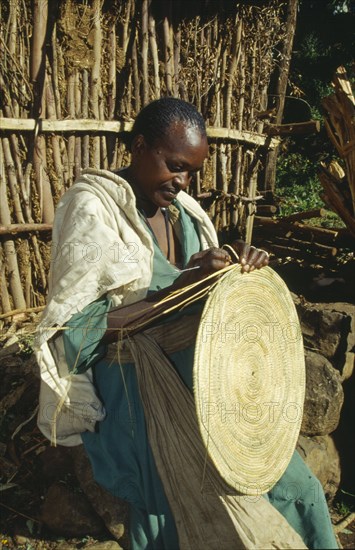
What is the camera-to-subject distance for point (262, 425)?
1981mm

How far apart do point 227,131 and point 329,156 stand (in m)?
6.19

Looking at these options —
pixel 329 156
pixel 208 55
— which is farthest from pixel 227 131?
pixel 329 156

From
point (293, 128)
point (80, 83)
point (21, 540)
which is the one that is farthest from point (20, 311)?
point (293, 128)

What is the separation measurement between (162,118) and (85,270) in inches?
26.8

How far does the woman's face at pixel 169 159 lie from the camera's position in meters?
2.17

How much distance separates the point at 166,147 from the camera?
2172mm

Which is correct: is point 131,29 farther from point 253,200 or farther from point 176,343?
point 176,343

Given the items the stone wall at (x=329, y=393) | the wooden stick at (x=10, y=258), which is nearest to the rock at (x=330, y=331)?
the stone wall at (x=329, y=393)

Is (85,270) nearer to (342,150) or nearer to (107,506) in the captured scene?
(107,506)

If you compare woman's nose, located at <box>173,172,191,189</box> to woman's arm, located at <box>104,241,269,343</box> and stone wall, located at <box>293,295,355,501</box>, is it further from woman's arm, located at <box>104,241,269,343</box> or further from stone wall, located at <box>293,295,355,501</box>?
stone wall, located at <box>293,295,355,501</box>

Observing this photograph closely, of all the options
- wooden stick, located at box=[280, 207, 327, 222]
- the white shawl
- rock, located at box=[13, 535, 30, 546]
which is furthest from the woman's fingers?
wooden stick, located at box=[280, 207, 327, 222]

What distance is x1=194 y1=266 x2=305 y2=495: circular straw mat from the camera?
5.70 ft

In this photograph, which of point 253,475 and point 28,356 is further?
point 28,356

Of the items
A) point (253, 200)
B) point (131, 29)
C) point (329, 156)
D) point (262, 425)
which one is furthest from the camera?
point (329, 156)
